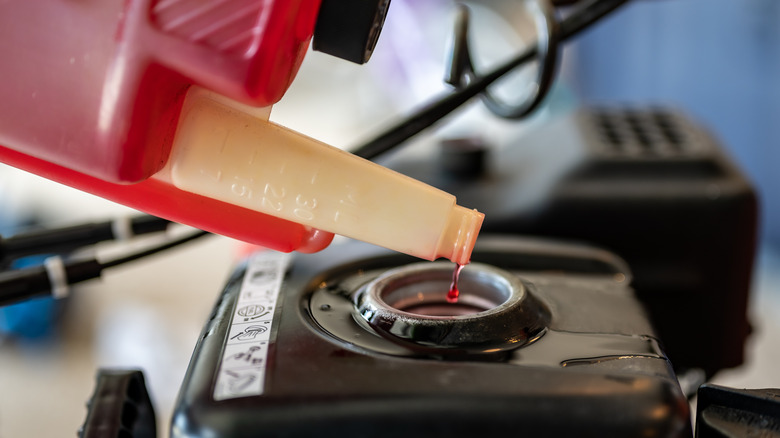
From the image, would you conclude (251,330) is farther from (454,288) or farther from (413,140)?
(413,140)

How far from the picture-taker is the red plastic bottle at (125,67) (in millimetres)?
217

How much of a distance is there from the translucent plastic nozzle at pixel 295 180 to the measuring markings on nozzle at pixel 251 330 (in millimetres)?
55

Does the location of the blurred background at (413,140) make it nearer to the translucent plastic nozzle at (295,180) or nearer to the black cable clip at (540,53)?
the black cable clip at (540,53)

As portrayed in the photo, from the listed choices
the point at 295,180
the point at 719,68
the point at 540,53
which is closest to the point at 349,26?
the point at 295,180

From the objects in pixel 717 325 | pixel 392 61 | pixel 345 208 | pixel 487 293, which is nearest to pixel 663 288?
pixel 717 325

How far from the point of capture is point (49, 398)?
575 millimetres

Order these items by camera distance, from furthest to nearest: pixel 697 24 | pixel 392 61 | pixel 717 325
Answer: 1. pixel 392 61
2. pixel 697 24
3. pixel 717 325

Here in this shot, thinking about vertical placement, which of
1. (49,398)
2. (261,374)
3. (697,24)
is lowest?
(49,398)

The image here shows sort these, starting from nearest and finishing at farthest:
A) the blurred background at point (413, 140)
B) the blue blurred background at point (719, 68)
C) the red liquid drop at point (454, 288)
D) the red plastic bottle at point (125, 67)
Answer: the red plastic bottle at point (125, 67), the red liquid drop at point (454, 288), the blurred background at point (413, 140), the blue blurred background at point (719, 68)


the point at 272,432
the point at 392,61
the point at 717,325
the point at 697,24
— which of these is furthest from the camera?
the point at 392,61

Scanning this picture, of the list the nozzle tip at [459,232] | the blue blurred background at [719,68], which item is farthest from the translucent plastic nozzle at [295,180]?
the blue blurred background at [719,68]

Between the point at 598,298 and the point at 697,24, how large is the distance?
160 cm

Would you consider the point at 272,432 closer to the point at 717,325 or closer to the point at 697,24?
the point at 717,325

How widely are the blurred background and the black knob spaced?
0.21 meters
